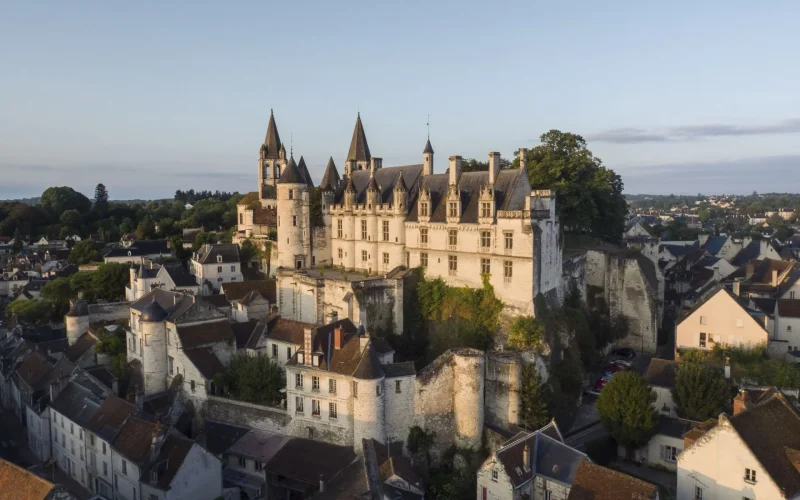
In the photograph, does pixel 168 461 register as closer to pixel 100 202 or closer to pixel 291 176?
pixel 291 176

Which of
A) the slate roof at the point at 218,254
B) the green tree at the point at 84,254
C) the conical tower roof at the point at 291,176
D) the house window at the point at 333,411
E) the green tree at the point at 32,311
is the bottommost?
the house window at the point at 333,411

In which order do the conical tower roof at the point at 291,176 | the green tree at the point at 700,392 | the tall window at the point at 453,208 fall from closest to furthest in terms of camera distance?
the green tree at the point at 700,392
the tall window at the point at 453,208
the conical tower roof at the point at 291,176

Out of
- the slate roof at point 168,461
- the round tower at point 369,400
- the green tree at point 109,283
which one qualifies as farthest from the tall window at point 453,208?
the green tree at point 109,283

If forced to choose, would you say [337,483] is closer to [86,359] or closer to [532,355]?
[532,355]

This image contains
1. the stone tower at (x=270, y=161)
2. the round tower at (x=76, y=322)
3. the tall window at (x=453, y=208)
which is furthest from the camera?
the stone tower at (x=270, y=161)

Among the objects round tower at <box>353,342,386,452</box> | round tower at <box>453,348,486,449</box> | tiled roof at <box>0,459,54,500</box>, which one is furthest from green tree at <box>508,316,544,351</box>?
tiled roof at <box>0,459,54,500</box>

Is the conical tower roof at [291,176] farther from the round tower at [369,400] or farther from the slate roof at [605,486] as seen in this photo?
the slate roof at [605,486]

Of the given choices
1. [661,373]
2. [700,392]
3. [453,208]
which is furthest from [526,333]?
[700,392]

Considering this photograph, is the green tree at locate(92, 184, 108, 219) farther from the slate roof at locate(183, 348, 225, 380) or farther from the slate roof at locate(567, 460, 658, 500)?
the slate roof at locate(567, 460, 658, 500)

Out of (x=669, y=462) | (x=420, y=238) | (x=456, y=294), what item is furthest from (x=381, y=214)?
(x=669, y=462)
